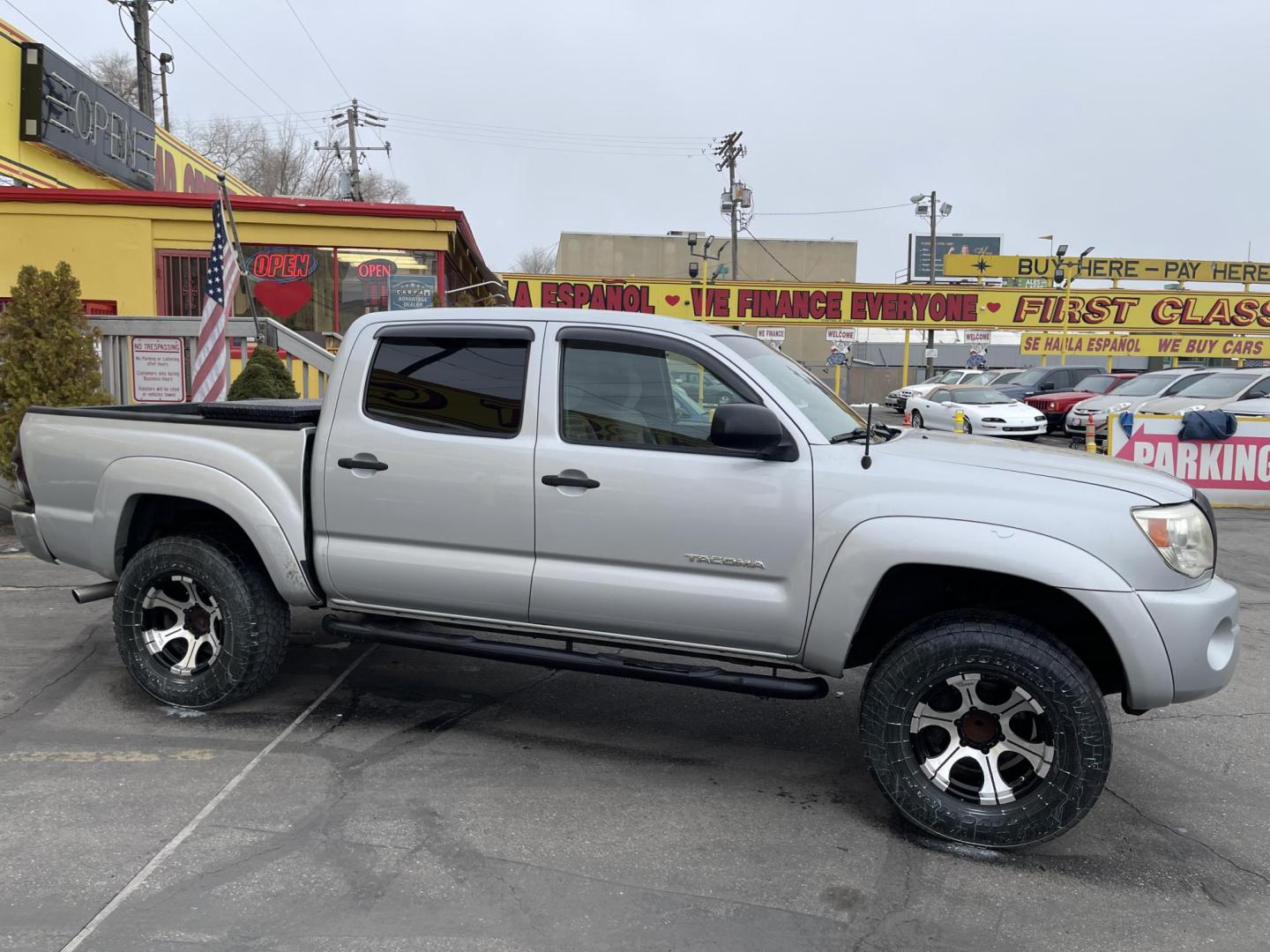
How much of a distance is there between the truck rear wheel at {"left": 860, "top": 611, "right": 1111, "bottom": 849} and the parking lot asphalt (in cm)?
18

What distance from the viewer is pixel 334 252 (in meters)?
15.7

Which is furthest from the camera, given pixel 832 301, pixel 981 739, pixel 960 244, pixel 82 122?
pixel 960 244

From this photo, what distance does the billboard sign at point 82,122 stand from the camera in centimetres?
1541

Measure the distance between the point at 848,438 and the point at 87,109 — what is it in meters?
17.2

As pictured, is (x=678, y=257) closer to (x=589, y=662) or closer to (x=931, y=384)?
(x=931, y=384)

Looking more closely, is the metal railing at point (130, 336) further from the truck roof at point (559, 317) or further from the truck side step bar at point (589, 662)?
the truck side step bar at point (589, 662)

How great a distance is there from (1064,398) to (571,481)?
80.2ft

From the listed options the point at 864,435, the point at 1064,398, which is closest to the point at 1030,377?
the point at 1064,398

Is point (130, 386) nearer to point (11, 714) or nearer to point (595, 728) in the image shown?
point (11, 714)

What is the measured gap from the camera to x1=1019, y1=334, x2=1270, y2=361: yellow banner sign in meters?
34.4

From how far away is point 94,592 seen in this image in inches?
210

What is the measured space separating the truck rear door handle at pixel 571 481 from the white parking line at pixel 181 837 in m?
1.75

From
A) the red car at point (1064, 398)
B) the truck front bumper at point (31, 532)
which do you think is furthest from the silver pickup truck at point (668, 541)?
the red car at point (1064, 398)

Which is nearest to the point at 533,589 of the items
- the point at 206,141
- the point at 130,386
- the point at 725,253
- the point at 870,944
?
the point at 870,944
